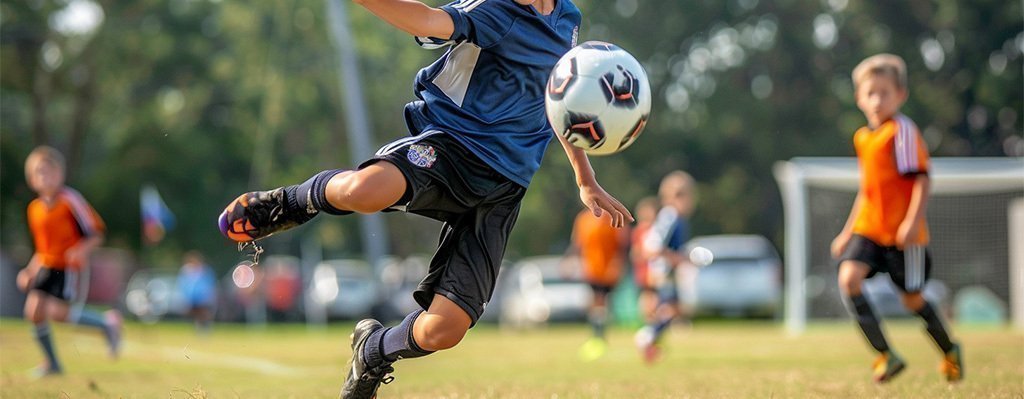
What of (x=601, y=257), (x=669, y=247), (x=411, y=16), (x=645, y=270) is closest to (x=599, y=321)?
(x=645, y=270)

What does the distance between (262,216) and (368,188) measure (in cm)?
50

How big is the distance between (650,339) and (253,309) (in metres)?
22.4

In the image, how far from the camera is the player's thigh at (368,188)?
4.64m

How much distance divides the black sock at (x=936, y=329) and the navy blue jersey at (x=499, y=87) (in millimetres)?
3212

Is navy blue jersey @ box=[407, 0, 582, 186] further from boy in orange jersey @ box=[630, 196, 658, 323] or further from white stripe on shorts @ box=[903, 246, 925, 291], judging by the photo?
boy in orange jersey @ box=[630, 196, 658, 323]

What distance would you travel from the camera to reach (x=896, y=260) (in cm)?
700

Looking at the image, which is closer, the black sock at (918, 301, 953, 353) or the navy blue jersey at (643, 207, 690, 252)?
the black sock at (918, 301, 953, 353)

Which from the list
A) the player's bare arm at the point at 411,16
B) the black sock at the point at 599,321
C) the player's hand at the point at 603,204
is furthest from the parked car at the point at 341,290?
the player's bare arm at the point at 411,16

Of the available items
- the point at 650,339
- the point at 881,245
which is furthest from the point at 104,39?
the point at 881,245

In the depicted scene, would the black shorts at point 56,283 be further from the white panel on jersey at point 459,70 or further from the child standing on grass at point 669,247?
the white panel on jersey at point 459,70

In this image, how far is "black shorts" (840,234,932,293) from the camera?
22.9ft

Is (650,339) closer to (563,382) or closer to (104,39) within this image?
(563,382)

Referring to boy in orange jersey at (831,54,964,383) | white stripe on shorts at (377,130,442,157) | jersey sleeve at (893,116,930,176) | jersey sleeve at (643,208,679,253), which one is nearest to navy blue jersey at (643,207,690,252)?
jersey sleeve at (643,208,679,253)

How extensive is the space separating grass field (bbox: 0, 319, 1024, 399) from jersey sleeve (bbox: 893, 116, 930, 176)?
4.02 ft
